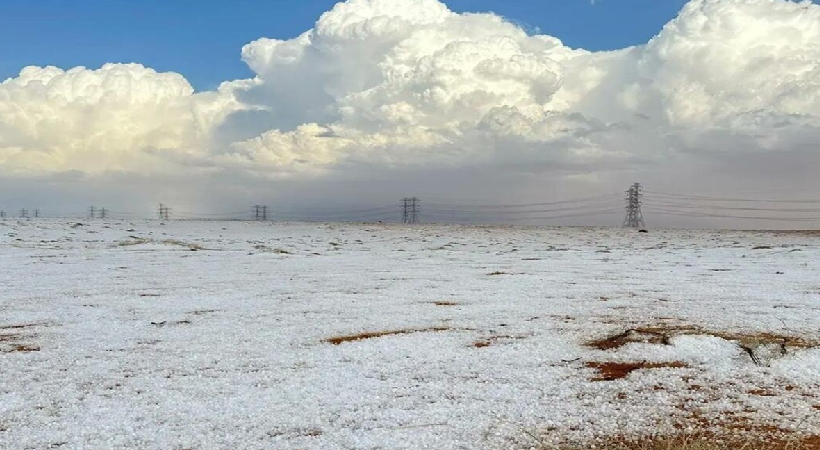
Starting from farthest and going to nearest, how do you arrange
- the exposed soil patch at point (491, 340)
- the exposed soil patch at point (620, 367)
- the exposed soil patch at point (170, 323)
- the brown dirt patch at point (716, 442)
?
the exposed soil patch at point (170, 323) → the exposed soil patch at point (491, 340) → the exposed soil patch at point (620, 367) → the brown dirt patch at point (716, 442)

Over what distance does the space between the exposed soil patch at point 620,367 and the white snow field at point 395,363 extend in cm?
2

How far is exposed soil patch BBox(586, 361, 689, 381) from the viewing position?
4.30 meters

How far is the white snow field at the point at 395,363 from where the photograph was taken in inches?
137

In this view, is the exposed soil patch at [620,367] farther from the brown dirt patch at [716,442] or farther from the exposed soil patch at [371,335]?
the exposed soil patch at [371,335]

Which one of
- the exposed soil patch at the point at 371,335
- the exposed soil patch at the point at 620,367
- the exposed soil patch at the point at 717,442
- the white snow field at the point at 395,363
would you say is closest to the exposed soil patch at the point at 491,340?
the white snow field at the point at 395,363

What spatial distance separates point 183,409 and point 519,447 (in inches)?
74.7

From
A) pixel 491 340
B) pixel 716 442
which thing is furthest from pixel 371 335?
pixel 716 442

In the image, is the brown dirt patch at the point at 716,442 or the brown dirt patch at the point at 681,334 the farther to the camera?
the brown dirt patch at the point at 681,334

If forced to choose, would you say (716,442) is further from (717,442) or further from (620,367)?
(620,367)

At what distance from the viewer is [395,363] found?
15.5 ft

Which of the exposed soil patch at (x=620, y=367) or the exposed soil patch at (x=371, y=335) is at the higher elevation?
the exposed soil patch at (x=620, y=367)

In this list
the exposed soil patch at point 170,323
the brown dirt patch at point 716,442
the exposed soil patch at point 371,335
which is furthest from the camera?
the exposed soil patch at point 170,323

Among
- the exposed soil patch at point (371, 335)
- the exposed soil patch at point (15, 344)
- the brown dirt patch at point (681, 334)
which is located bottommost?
the exposed soil patch at point (15, 344)

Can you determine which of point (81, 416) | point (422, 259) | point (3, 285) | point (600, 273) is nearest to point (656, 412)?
point (81, 416)
